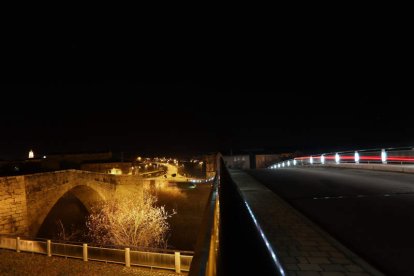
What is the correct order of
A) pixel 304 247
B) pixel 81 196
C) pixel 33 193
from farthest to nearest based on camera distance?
pixel 81 196
pixel 33 193
pixel 304 247

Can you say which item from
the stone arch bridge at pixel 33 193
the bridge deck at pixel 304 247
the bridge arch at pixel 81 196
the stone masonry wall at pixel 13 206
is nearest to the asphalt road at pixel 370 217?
the bridge deck at pixel 304 247

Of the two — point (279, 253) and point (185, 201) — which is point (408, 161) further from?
point (185, 201)

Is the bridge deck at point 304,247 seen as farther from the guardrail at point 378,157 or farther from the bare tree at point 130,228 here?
→ the bare tree at point 130,228

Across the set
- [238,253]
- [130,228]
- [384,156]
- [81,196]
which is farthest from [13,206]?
[384,156]

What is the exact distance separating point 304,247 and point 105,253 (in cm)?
1432

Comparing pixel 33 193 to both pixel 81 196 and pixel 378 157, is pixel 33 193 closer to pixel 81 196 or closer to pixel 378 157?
pixel 81 196

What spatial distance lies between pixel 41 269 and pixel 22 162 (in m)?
23.7

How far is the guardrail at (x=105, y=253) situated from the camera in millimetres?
14727

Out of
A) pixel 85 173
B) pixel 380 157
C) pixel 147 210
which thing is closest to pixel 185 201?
pixel 147 210

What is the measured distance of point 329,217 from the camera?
18.6 feet

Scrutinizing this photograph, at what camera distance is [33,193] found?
74.7 feet

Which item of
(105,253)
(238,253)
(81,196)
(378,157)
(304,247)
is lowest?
(105,253)

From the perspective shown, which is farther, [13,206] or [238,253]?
[13,206]

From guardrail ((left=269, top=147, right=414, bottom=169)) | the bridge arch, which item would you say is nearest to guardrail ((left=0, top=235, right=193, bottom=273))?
the bridge arch
